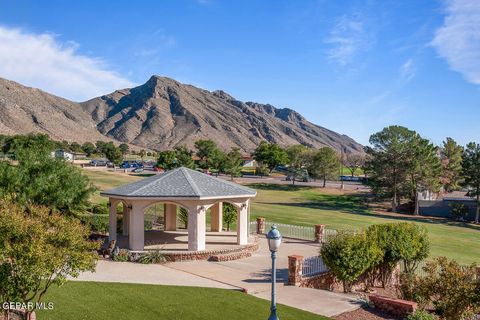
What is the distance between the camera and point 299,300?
639 inches

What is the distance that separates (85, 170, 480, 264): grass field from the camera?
1410 inches

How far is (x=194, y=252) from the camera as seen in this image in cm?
2238

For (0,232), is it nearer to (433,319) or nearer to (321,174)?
(433,319)

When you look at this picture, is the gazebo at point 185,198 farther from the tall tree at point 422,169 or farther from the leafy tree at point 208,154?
the leafy tree at point 208,154

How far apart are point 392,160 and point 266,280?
50.1m

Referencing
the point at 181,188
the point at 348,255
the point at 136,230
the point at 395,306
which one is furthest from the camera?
the point at 181,188

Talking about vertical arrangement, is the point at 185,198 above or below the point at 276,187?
above

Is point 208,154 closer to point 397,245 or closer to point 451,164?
point 451,164

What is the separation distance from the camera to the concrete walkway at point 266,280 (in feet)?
52.0

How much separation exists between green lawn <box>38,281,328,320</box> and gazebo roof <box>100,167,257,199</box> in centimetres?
632

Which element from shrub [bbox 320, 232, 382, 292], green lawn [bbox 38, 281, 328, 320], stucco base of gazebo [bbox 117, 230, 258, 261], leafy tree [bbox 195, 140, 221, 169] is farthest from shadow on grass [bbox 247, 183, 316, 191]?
green lawn [bbox 38, 281, 328, 320]

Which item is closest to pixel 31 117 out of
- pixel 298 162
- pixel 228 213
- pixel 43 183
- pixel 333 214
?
pixel 298 162

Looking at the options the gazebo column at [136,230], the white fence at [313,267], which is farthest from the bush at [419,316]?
the gazebo column at [136,230]

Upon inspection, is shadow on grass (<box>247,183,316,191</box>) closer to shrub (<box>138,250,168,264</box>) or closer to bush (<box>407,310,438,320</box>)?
shrub (<box>138,250,168,264</box>)
